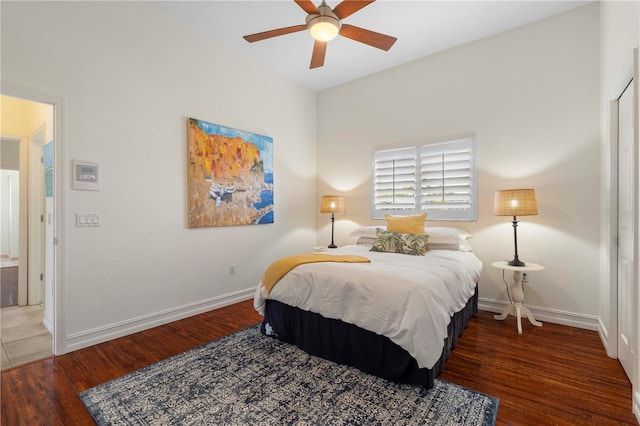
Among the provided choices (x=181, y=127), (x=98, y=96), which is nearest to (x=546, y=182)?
(x=181, y=127)

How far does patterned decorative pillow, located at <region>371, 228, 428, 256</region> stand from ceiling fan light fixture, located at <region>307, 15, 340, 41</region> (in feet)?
6.99

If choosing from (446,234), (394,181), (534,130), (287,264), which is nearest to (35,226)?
(287,264)

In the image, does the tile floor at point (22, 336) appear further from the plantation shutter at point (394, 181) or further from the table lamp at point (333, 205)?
the plantation shutter at point (394, 181)

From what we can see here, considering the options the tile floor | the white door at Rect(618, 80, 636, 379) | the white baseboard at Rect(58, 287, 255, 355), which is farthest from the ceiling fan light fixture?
the tile floor

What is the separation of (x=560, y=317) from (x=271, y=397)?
10.3 ft

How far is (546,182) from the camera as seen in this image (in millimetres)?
3266

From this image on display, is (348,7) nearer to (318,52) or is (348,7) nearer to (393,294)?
(318,52)

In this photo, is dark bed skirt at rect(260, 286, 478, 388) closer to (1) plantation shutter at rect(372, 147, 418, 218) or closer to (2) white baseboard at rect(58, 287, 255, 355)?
(2) white baseboard at rect(58, 287, 255, 355)

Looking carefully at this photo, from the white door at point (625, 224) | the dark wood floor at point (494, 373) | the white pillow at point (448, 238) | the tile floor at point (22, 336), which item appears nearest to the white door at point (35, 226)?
the tile floor at point (22, 336)

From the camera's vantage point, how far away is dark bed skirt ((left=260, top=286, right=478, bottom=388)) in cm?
202

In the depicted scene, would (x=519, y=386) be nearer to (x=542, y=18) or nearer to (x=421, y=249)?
(x=421, y=249)

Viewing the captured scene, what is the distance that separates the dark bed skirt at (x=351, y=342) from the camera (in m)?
2.02

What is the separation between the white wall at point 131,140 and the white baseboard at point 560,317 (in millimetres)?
3161

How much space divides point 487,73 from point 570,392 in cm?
333
